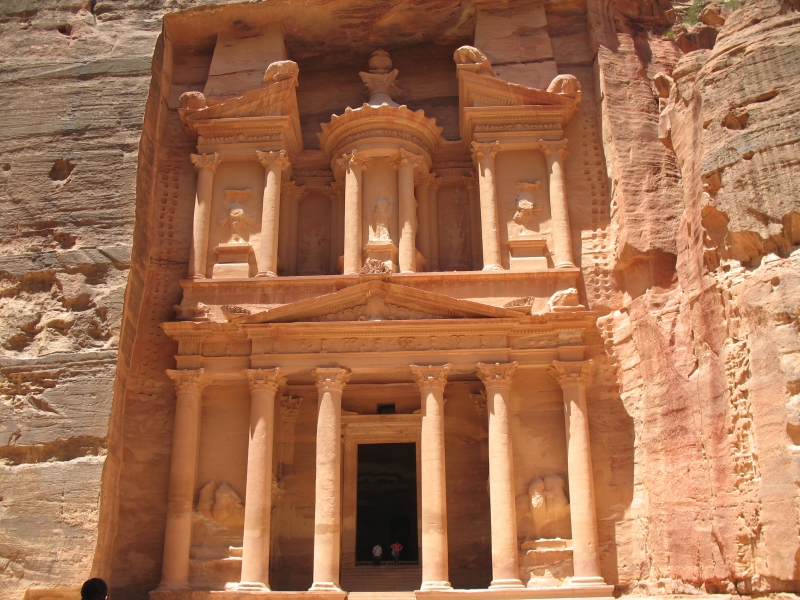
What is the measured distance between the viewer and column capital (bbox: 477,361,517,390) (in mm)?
14148

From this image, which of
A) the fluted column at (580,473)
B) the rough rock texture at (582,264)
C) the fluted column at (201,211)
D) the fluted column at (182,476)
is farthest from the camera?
the fluted column at (201,211)

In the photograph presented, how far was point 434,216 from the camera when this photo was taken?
1695cm

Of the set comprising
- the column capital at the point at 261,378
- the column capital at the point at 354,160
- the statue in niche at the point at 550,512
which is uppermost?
the column capital at the point at 354,160

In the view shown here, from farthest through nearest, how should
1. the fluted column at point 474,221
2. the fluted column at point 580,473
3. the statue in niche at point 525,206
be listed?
1. the fluted column at point 474,221
2. the statue in niche at point 525,206
3. the fluted column at point 580,473

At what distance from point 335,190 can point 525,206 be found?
3623mm

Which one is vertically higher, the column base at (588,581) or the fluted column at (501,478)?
the fluted column at (501,478)

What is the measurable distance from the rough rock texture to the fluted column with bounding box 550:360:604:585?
1.47ft

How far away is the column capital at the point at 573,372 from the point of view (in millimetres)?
14148

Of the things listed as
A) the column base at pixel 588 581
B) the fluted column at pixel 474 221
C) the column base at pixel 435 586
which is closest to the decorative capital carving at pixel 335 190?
the fluted column at pixel 474 221

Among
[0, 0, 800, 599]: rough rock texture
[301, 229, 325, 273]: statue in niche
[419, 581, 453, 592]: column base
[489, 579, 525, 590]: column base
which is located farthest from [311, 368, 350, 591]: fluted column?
[301, 229, 325, 273]: statue in niche

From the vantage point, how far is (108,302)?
14.1 metres

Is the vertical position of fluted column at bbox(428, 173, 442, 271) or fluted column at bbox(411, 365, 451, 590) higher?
fluted column at bbox(428, 173, 442, 271)

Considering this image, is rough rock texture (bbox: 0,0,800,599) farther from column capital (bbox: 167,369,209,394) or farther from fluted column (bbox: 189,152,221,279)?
column capital (bbox: 167,369,209,394)

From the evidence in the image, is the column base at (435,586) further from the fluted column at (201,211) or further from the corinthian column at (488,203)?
the fluted column at (201,211)
